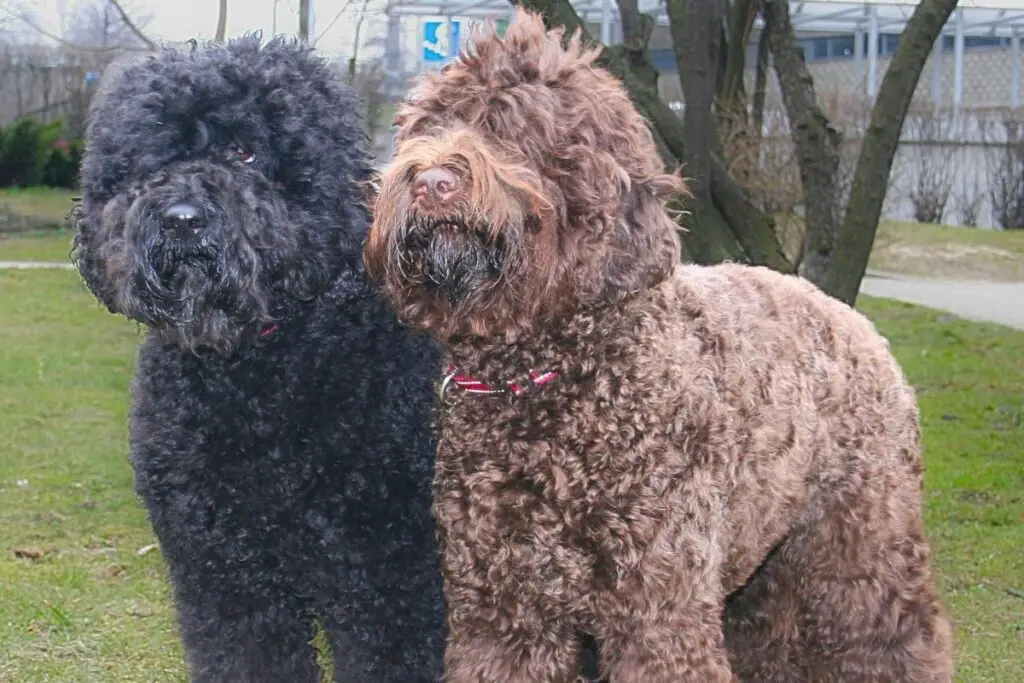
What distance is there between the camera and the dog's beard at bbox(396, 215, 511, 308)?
2631mm

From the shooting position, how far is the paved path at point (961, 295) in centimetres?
1319

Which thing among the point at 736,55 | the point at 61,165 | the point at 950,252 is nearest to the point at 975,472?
the point at 736,55

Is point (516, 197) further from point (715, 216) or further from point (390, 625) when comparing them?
point (715, 216)

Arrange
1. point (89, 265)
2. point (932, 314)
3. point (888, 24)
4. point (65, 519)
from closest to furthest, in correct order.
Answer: point (89, 265)
point (65, 519)
point (932, 314)
point (888, 24)

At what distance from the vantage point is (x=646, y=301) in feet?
10.0

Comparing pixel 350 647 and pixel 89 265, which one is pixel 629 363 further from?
pixel 89 265

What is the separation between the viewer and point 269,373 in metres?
3.24

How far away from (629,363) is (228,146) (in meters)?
1.04

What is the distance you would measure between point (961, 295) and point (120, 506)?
1049 cm

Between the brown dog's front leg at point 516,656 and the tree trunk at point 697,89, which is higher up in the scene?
the tree trunk at point 697,89

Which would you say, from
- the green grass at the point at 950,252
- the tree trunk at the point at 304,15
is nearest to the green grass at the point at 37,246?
the tree trunk at the point at 304,15

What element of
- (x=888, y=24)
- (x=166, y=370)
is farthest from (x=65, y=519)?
(x=888, y=24)

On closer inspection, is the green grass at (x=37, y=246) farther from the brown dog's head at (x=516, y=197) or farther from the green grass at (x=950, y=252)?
the brown dog's head at (x=516, y=197)

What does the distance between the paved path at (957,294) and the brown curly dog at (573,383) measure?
9.98m
